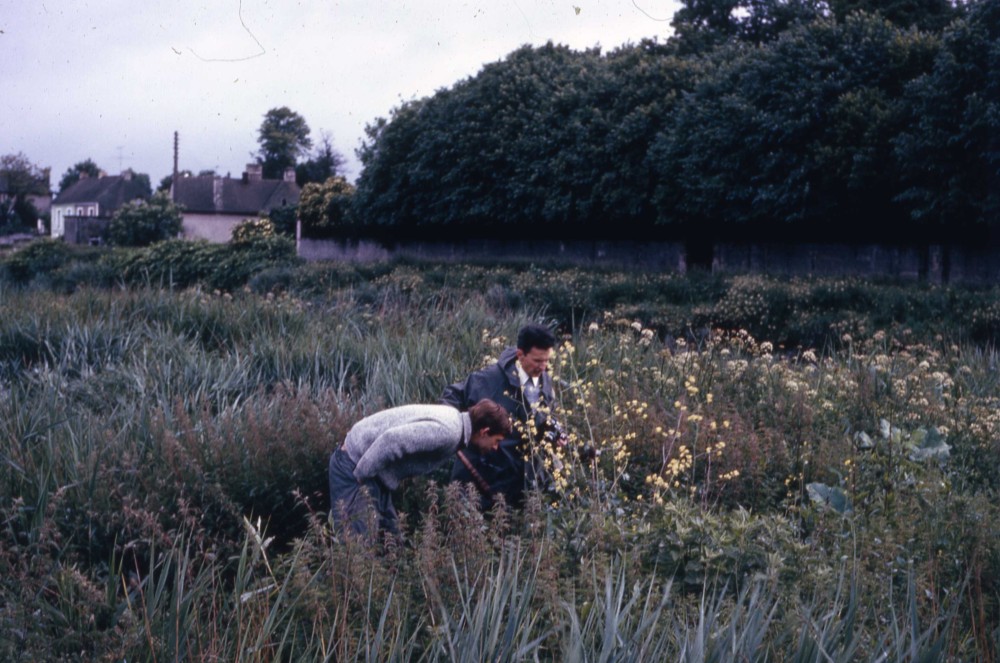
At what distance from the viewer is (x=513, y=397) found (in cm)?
578

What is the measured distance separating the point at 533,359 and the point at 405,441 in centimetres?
116

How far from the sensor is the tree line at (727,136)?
1914 centimetres

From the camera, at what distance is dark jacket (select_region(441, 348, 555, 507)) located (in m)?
5.80

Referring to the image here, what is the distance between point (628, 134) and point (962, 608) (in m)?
23.5

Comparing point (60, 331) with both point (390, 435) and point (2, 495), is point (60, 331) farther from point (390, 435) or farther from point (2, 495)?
point (390, 435)

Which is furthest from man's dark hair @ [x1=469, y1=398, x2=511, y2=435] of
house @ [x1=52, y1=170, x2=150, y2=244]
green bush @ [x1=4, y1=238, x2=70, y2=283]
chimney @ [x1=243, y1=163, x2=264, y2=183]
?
house @ [x1=52, y1=170, x2=150, y2=244]

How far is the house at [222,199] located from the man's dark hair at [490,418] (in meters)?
66.6

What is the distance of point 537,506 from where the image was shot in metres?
4.24

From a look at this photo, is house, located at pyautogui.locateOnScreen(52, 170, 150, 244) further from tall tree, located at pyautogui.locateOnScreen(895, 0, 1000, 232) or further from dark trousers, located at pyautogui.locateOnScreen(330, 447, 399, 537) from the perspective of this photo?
dark trousers, located at pyautogui.locateOnScreen(330, 447, 399, 537)

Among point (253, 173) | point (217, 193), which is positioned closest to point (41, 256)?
point (217, 193)

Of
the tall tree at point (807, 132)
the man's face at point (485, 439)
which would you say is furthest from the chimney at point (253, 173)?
the man's face at point (485, 439)

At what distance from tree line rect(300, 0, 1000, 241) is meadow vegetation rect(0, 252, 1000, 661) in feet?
36.5

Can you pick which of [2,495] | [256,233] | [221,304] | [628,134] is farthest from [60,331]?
[256,233]

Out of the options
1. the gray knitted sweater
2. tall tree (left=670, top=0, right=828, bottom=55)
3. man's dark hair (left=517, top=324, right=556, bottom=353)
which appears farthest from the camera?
tall tree (left=670, top=0, right=828, bottom=55)
